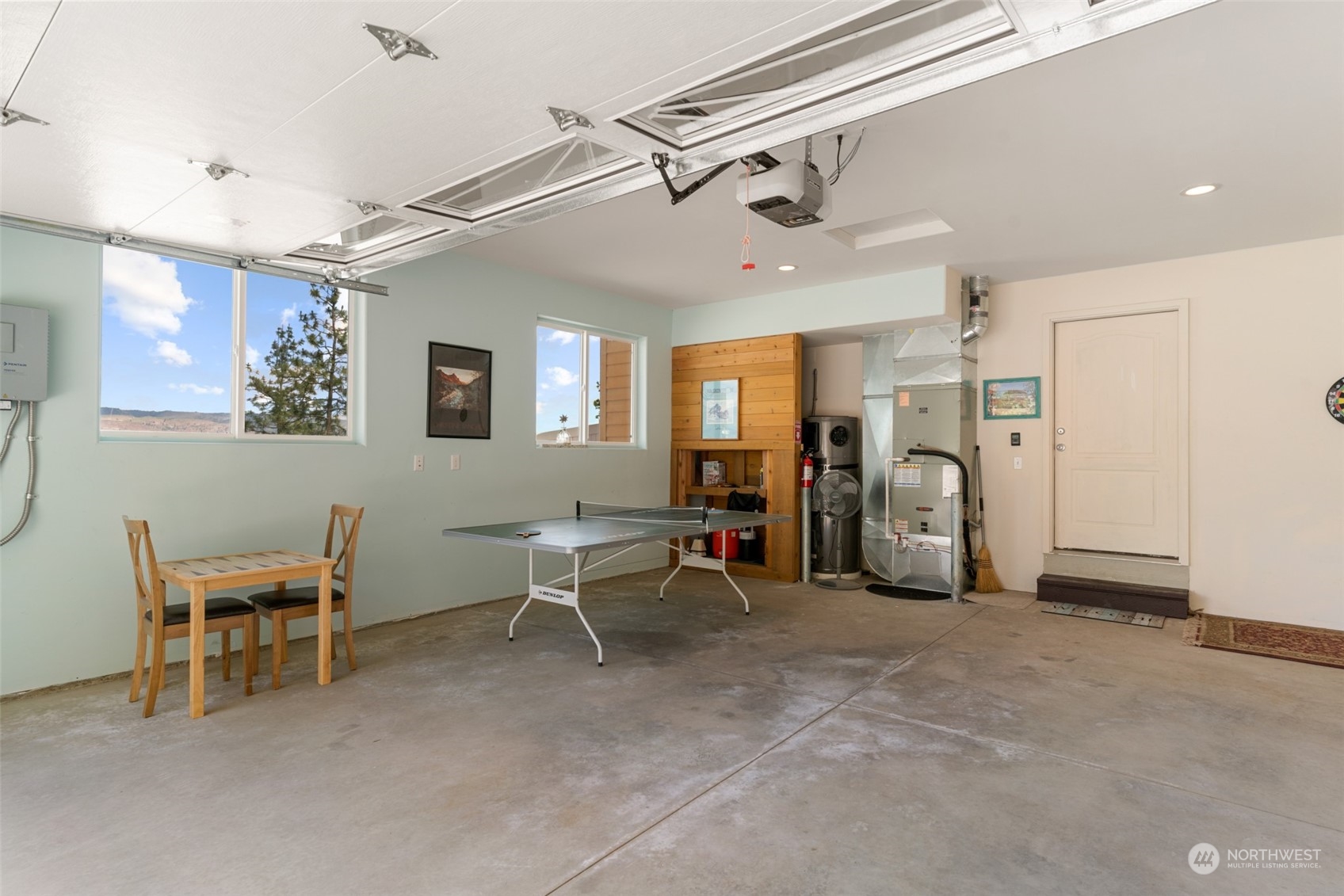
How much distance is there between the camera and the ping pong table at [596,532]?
3.88 metres

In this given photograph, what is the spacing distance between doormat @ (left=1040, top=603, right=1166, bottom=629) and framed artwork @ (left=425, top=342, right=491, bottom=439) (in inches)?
196

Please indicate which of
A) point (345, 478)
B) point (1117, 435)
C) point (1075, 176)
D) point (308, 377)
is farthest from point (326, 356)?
point (1117, 435)

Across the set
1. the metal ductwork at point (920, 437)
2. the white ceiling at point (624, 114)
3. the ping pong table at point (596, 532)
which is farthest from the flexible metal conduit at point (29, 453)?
the metal ductwork at point (920, 437)

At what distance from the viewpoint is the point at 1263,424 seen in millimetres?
5262

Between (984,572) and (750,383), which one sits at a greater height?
(750,383)

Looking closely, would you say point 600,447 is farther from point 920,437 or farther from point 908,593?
point 908,593

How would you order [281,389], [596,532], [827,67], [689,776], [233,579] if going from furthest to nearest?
[281,389] < [596,532] < [233,579] < [689,776] < [827,67]

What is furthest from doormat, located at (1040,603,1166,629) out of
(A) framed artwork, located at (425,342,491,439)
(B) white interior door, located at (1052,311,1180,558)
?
(A) framed artwork, located at (425,342,491,439)

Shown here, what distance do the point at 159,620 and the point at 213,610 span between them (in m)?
0.23

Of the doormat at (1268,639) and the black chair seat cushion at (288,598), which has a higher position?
the black chair seat cushion at (288,598)

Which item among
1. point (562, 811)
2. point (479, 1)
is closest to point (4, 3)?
point (479, 1)

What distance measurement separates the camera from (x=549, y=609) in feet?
18.2

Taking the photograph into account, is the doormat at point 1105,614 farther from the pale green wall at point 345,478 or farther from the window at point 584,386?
the window at point 584,386

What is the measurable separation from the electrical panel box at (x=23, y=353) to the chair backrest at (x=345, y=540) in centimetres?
157
